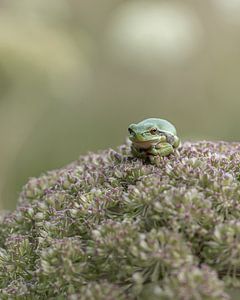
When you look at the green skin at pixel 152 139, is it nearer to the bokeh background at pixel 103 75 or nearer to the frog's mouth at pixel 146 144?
the frog's mouth at pixel 146 144

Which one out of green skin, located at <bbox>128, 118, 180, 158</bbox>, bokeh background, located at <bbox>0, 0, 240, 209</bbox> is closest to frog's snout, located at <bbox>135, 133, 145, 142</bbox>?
green skin, located at <bbox>128, 118, 180, 158</bbox>

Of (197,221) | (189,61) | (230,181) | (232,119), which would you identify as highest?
(189,61)

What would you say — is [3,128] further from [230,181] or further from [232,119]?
[230,181]

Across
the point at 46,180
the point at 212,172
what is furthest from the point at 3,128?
the point at 212,172

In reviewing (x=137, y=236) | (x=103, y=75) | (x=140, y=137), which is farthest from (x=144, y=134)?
(x=103, y=75)

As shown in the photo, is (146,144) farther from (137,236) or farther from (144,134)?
(137,236)

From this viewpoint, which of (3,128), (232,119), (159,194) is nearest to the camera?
(159,194)
